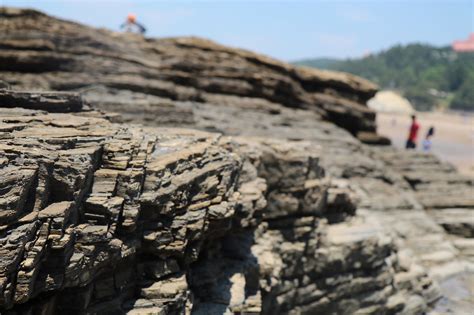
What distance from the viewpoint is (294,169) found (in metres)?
14.7

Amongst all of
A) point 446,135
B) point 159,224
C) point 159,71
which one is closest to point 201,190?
point 159,224

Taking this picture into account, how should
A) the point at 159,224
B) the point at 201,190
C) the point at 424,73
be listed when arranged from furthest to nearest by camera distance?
1. the point at 424,73
2. the point at 201,190
3. the point at 159,224

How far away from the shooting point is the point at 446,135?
6844 cm

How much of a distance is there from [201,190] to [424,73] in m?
151

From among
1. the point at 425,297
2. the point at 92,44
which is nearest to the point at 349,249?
the point at 425,297

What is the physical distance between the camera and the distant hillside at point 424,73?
11144cm

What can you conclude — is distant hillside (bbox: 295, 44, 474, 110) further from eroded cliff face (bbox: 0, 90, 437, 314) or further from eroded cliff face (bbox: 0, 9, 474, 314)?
eroded cliff face (bbox: 0, 90, 437, 314)

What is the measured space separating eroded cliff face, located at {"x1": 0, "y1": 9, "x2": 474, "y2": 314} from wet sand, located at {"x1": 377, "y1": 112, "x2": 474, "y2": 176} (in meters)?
19.6

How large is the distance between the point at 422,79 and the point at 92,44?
134870 mm

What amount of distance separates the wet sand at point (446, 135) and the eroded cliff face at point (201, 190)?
1956 centimetres

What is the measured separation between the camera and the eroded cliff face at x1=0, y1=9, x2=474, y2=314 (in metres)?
7.38

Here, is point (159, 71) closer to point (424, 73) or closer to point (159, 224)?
point (159, 224)

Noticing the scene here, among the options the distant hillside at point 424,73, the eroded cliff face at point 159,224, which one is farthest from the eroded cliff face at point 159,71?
the distant hillside at point 424,73

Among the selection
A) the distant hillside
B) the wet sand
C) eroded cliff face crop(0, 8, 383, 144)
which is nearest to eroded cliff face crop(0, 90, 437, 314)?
eroded cliff face crop(0, 8, 383, 144)
